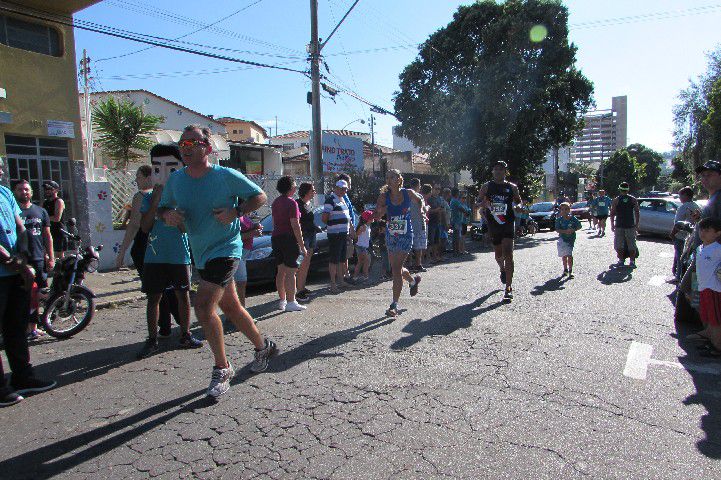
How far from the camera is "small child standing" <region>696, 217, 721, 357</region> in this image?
440cm

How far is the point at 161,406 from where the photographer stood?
11.4 ft

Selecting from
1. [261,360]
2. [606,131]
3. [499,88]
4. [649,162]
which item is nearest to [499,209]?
[261,360]

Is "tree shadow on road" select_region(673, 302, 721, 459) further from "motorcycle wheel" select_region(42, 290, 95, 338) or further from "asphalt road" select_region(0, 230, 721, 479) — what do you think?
"motorcycle wheel" select_region(42, 290, 95, 338)

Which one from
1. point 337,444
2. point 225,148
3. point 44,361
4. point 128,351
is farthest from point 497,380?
point 225,148

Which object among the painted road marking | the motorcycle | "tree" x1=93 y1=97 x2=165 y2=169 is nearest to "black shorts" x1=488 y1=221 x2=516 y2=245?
the painted road marking

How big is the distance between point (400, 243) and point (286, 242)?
1.46 meters

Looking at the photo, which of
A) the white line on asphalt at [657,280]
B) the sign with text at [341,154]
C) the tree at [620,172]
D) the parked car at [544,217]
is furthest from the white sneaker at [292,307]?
the tree at [620,172]

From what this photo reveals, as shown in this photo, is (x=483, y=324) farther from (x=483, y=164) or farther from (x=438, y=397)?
(x=483, y=164)

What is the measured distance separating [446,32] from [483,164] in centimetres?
659

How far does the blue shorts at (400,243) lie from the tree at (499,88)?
16235 mm

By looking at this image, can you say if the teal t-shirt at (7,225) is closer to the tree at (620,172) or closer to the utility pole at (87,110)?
the utility pole at (87,110)

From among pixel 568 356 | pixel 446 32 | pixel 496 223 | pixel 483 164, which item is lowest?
pixel 568 356

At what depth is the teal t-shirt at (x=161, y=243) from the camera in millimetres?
4672

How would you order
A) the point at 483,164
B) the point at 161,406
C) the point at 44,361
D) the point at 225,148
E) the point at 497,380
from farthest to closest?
the point at 225,148 → the point at 483,164 → the point at 44,361 → the point at 497,380 → the point at 161,406
